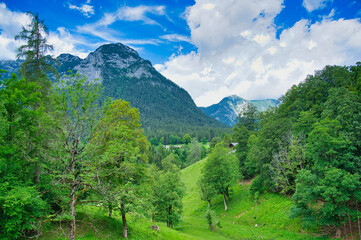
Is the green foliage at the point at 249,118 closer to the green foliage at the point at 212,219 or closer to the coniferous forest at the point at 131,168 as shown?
the coniferous forest at the point at 131,168

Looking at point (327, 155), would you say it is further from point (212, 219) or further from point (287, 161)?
point (212, 219)

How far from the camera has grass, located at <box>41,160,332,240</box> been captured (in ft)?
56.0

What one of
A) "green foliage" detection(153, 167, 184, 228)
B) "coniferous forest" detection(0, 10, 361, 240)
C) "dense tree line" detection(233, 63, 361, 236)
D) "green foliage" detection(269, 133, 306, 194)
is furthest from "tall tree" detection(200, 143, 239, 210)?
"green foliage" detection(153, 167, 184, 228)

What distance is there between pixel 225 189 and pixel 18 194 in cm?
3881

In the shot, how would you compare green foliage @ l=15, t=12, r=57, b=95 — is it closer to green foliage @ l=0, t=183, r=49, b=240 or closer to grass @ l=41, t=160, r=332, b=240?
green foliage @ l=0, t=183, r=49, b=240

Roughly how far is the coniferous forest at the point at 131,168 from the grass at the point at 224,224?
19cm

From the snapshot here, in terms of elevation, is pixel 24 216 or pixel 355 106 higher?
pixel 355 106

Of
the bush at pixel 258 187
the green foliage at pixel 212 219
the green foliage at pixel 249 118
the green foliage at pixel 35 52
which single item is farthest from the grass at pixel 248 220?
the green foliage at pixel 35 52

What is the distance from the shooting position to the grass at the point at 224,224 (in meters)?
17.1

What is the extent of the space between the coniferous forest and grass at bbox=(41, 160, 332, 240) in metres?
0.19

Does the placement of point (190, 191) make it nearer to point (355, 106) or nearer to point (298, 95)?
point (298, 95)

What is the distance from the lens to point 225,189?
41.5 m

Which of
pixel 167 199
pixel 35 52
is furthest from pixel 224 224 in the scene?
pixel 35 52

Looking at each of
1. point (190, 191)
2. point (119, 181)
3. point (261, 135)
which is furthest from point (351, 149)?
point (190, 191)
